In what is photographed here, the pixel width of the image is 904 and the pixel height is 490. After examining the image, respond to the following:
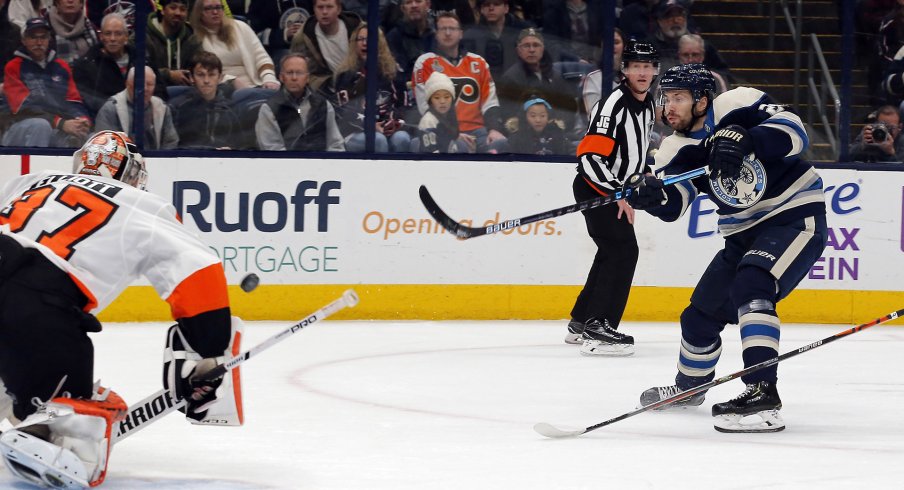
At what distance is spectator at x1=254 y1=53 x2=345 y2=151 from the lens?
6840 millimetres

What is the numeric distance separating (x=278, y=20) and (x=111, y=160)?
11.7ft

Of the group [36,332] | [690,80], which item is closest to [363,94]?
[690,80]

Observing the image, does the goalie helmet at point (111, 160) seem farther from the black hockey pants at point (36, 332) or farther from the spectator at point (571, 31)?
the spectator at point (571, 31)

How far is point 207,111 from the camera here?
→ 22.2 feet

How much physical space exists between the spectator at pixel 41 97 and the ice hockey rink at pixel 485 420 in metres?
0.95

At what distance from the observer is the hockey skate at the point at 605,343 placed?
19.2ft

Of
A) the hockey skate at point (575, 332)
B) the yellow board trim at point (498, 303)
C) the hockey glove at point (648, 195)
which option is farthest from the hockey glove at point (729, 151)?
the yellow board trim at point (498, 303)

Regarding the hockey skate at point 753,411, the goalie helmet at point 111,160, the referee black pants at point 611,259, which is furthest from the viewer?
the referee black pants at point 611,259

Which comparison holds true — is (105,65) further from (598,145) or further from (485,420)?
(485,420)

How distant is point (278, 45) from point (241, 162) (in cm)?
62

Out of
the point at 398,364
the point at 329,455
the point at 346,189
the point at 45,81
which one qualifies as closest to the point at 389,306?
the point at 346,189

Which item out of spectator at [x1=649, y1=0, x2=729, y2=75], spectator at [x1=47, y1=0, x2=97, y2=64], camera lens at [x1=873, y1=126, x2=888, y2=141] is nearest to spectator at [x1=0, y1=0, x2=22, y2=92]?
spectator at [x1=47, y1=0, x2=97, y2=64]

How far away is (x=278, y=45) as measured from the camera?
270 inches

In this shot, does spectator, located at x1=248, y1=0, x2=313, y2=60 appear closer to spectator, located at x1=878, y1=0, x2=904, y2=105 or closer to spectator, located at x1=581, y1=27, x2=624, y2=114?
spectator, located at x1=581, y1=27, x2=624, y2=114
